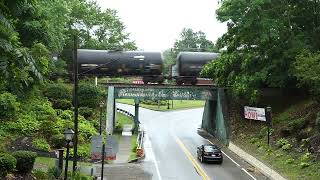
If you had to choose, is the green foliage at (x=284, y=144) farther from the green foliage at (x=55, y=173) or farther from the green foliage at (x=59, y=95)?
the green foliage at (x=59, y=95)

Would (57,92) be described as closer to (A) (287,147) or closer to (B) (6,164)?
(A) (287,147)

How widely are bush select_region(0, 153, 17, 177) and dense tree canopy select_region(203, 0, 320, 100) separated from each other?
25608mm

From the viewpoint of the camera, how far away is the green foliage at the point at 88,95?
47062mm

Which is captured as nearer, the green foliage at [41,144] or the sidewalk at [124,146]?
the green foliage at [41,144]

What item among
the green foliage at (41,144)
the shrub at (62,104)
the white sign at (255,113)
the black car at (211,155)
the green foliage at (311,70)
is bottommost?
the black car at (211,155)

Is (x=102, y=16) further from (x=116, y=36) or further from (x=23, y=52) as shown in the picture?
(x=23, y=52)

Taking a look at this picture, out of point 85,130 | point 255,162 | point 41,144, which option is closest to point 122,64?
point 85,130

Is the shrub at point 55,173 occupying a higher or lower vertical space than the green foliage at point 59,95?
lower

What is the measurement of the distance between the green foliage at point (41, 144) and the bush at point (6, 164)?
39.9 ft

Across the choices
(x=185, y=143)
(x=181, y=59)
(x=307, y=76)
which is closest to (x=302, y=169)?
(x=307, y=76)

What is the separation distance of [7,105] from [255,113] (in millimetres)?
20290

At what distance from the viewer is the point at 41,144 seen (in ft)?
100

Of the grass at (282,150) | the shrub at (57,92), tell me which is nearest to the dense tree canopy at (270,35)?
the grass at (282,150)

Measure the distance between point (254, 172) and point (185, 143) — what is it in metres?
15.0
